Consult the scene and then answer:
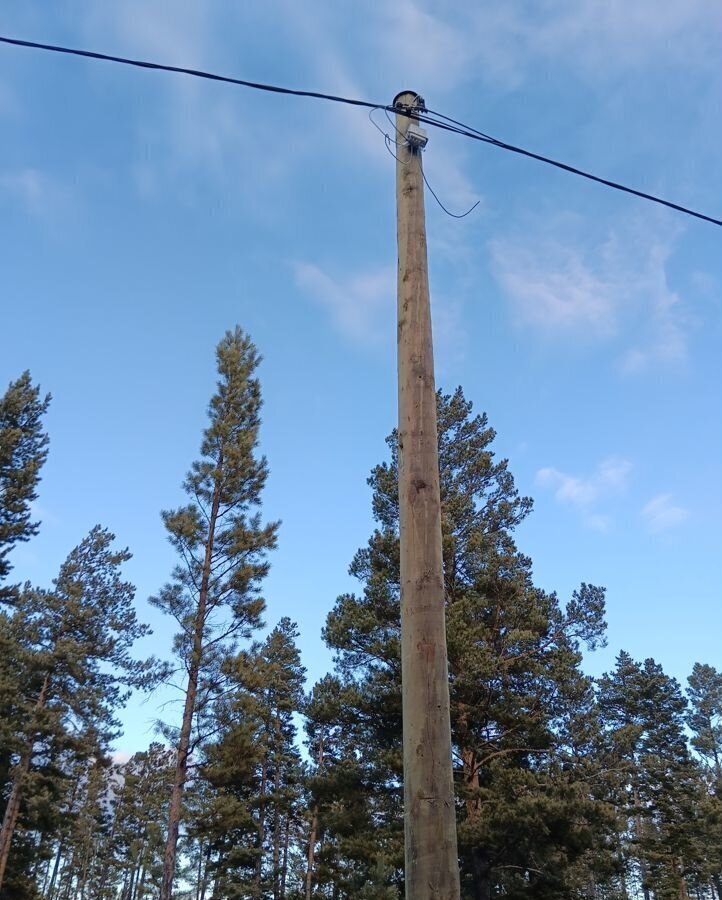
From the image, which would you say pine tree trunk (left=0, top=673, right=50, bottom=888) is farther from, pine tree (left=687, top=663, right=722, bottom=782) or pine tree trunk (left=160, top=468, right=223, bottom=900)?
pine tree (left=687, top=663, right=722, bottom=782)

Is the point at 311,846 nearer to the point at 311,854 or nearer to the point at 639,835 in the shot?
the point at 311,854

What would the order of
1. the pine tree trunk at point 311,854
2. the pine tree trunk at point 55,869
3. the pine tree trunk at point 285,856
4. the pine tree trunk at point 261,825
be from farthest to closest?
the pine tree trunk at point 55,869 < the pine tree trunk at point 285,856 < the pine tree trunk at point 311,854 < the pine tree trunk at point 261,825

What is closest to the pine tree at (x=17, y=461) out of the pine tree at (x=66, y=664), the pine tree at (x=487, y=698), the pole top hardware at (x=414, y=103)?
the pine tree at (x=66, y=664)

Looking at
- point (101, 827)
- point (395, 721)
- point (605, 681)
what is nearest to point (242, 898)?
point (395, 721)

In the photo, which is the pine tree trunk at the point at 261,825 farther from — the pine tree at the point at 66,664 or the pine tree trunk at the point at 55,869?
the pine tree trunk at the point at 55,869

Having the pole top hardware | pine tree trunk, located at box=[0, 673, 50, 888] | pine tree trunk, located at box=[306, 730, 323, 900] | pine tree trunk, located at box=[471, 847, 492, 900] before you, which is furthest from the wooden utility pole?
pine tree trunk, located at box=[306, 730, 323, 900]

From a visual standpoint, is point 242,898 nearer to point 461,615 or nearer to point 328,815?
point 328,815

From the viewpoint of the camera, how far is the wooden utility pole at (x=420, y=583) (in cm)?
281

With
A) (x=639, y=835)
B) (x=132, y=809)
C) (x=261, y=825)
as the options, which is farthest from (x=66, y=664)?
(x=639, y=835)

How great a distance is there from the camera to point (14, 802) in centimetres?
2553

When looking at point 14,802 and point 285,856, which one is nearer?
point 14,802

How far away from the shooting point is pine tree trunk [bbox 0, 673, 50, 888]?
80.4 ft

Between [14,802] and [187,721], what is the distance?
12.5m

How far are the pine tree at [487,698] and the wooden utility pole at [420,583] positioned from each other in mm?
13311
